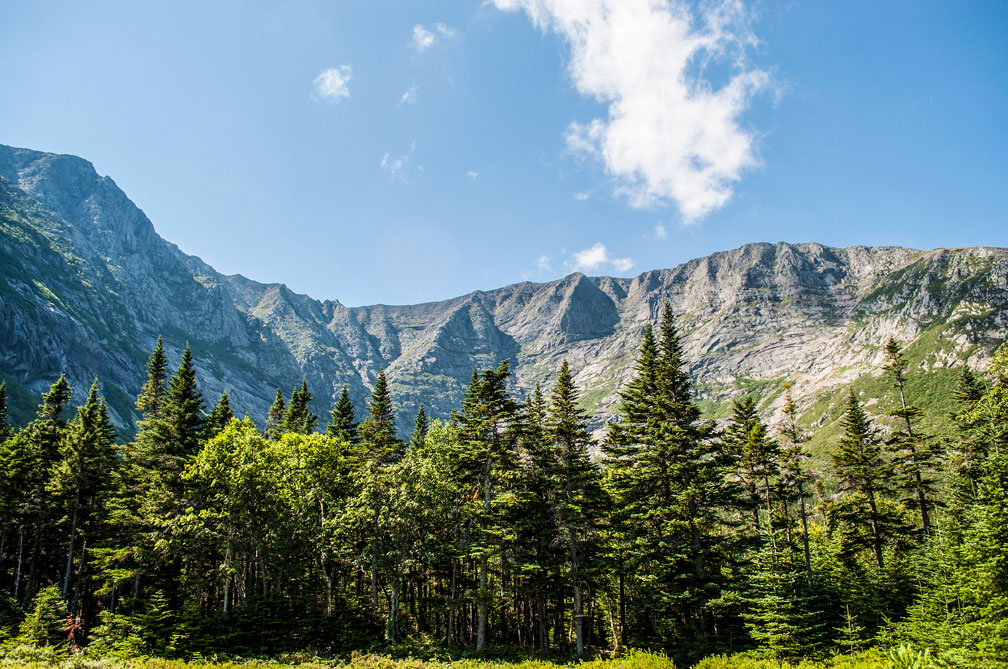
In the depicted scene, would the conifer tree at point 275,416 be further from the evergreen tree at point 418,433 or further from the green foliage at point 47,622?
the green foliage at point 47,622

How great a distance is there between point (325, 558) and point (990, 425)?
44.3m

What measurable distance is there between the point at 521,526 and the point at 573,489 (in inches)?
Answer: 172

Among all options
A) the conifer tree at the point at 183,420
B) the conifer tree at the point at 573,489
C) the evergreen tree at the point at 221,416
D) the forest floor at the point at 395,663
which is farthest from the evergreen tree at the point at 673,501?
the evergreen tree at the point at 221,416

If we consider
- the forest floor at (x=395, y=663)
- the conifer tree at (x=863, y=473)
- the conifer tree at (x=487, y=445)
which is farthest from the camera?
the conifer tree at (x=863, y=473)

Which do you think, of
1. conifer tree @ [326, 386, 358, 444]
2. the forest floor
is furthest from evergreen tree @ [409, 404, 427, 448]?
the forest floor

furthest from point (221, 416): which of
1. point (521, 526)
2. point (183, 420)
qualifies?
point (521, 526)

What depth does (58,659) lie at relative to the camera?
71.6ft

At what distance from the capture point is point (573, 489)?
31.6 meters

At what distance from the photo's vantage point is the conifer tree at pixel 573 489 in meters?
29.7

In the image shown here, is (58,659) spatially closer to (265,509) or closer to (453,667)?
(265,509)

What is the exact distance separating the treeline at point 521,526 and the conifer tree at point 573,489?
155 millimetres

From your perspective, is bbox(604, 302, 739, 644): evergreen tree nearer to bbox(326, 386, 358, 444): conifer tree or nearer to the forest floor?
the forest floor

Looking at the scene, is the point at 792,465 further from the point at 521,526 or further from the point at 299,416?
the point at 299,416

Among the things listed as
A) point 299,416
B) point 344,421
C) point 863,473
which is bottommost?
point 863,473
